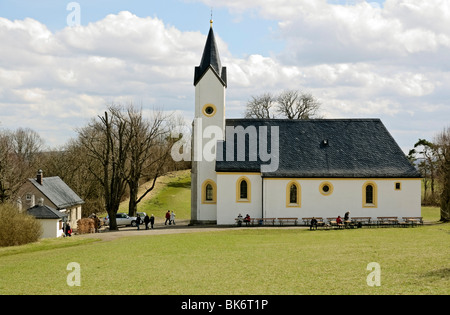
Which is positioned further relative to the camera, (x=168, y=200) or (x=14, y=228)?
(x=168, y=200)

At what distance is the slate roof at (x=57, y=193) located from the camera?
4575cm

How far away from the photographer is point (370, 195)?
4128cm

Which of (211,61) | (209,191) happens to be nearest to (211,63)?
(211,61)

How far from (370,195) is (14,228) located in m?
25.8

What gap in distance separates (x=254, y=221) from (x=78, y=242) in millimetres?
14288

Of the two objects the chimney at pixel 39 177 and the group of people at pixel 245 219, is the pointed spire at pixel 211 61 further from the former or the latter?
the chimney at pixel 39 177

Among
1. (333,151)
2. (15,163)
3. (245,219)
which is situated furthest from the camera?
(15,163)

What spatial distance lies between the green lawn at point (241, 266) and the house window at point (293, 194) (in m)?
10.5

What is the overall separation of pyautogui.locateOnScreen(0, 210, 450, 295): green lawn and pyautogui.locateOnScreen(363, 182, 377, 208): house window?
33.8 feet

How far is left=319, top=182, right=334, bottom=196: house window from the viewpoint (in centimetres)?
4097

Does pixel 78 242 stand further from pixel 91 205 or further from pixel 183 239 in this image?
pixel 91 205

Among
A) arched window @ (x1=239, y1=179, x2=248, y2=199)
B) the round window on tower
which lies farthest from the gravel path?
the round window on tower

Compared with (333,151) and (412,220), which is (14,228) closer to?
(333,151)
